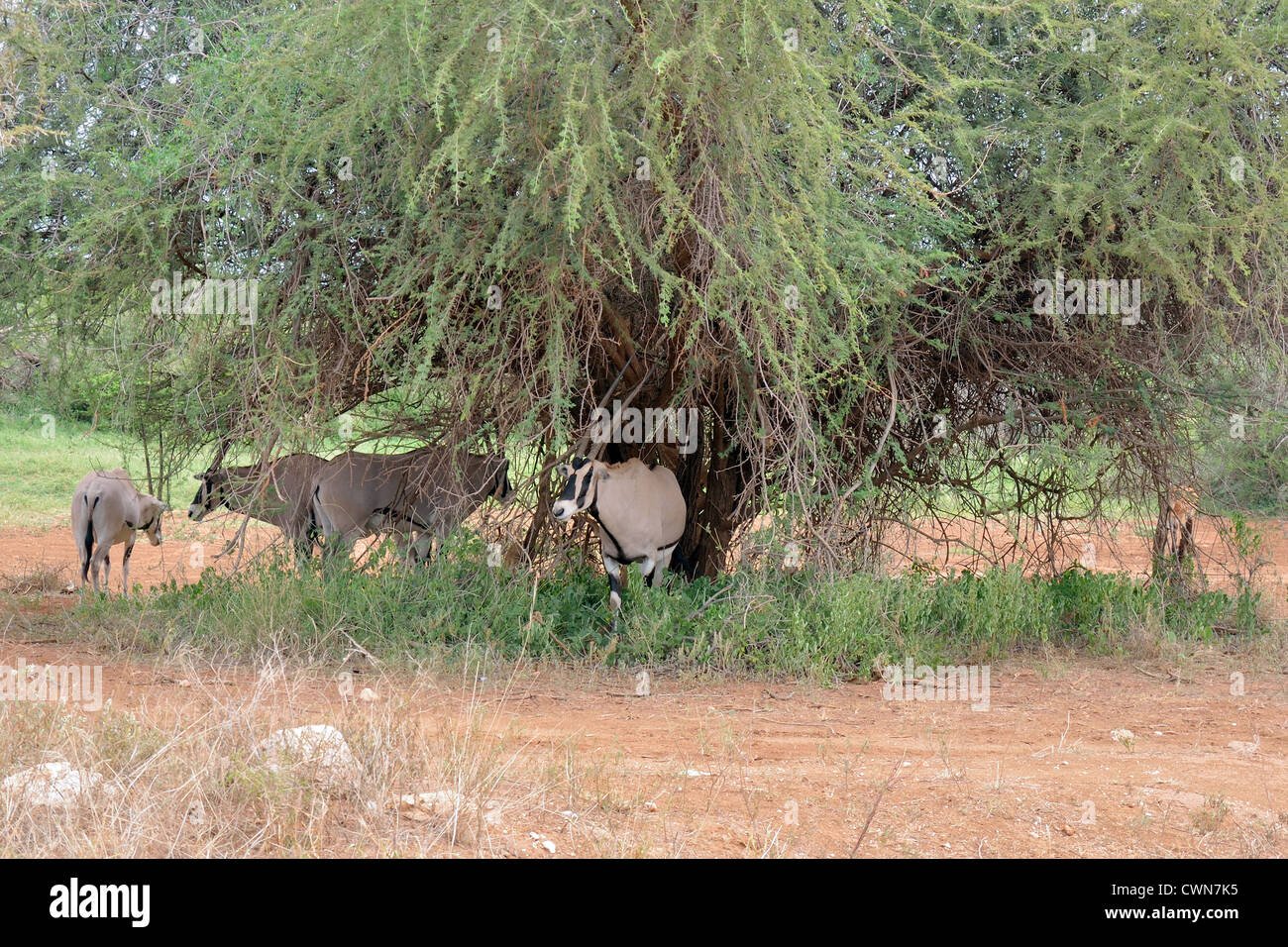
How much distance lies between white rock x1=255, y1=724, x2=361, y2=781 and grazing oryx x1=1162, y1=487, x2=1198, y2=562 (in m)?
7.27

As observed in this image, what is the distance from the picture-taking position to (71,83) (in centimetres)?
914

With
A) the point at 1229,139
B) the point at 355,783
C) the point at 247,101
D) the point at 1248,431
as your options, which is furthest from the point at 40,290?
the point at 1248,431

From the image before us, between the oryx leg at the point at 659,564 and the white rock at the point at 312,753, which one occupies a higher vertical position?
the oryx leg at the point at 659,564

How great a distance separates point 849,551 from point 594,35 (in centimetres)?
414

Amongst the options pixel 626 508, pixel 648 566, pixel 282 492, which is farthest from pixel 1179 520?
pixel 282 492

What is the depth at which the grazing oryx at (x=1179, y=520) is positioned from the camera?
991 cm

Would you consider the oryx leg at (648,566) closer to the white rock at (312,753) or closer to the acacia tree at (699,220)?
the acacia tree at (699,220)

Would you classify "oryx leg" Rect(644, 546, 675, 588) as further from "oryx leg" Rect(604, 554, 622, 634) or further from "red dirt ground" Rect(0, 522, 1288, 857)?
"red dirt ground" Rect(0, 522, 1288, 857)

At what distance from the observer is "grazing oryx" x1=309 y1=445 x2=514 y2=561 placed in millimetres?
9328

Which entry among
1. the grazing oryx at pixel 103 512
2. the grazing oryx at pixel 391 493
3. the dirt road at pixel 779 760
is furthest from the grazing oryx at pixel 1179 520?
the grazing oryx at pixel 103 512

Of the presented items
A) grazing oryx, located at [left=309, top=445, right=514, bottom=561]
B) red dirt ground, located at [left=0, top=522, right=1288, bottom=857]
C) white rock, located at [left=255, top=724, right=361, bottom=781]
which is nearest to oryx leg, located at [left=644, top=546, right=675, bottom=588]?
red dirt ground, located at [left=0, top=522, right=1288, bottom=857]

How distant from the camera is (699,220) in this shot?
23.7ft

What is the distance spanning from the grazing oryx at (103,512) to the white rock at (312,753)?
19.8 ft
